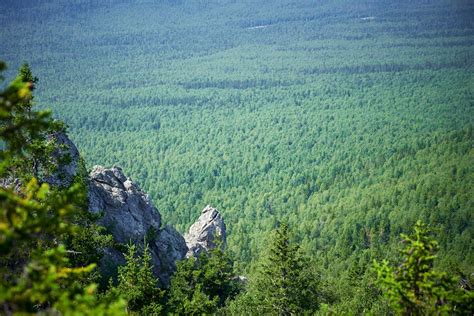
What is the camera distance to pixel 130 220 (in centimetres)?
4259

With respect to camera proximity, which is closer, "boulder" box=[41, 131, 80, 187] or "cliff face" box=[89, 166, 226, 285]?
"boulder" box=[41, 131, 80, 187]

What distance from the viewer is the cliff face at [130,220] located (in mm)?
39747

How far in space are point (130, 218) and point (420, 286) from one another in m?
30.6

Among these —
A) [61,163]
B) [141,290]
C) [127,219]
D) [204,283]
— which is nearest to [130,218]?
[127,219]

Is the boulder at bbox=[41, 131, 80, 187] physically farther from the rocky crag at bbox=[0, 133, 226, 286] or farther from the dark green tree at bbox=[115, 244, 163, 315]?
the dark green tree at bbox=[115, 244, 163, 315]

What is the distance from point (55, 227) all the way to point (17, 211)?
84cm

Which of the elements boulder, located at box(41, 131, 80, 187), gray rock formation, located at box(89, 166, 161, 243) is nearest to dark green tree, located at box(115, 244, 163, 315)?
boulder, located at box(41, 131, 80, 187)

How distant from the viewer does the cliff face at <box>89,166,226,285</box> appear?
3975 centimetres

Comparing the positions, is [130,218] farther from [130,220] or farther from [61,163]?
[61,163]

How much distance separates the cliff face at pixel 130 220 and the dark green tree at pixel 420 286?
78.8ft

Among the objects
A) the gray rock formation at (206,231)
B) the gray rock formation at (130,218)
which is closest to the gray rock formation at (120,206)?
the gray rock formation at (130,218)

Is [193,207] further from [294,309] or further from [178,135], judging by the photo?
[294,309]

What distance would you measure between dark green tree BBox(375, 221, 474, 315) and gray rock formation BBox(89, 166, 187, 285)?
25.0 meters

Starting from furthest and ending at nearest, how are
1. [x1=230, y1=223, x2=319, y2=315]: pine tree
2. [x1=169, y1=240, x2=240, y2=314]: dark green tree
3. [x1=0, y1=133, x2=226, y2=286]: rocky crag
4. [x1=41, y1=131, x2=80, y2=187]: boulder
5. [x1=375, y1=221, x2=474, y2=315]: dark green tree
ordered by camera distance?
1. [x1=0, y1=133, x2=226, y2=286]: rocky crag
2. [x1=230, y1=223, x2=319, y2=315]: pine tree
3. [x1=169, y1=240, x2=240, y2=314]: dark green tree
4. [x1=41, y1=131, x2=80, y2=187]: boulder
5. [x1=375, y1=221, x2=474, y2=315]: dark green tree
